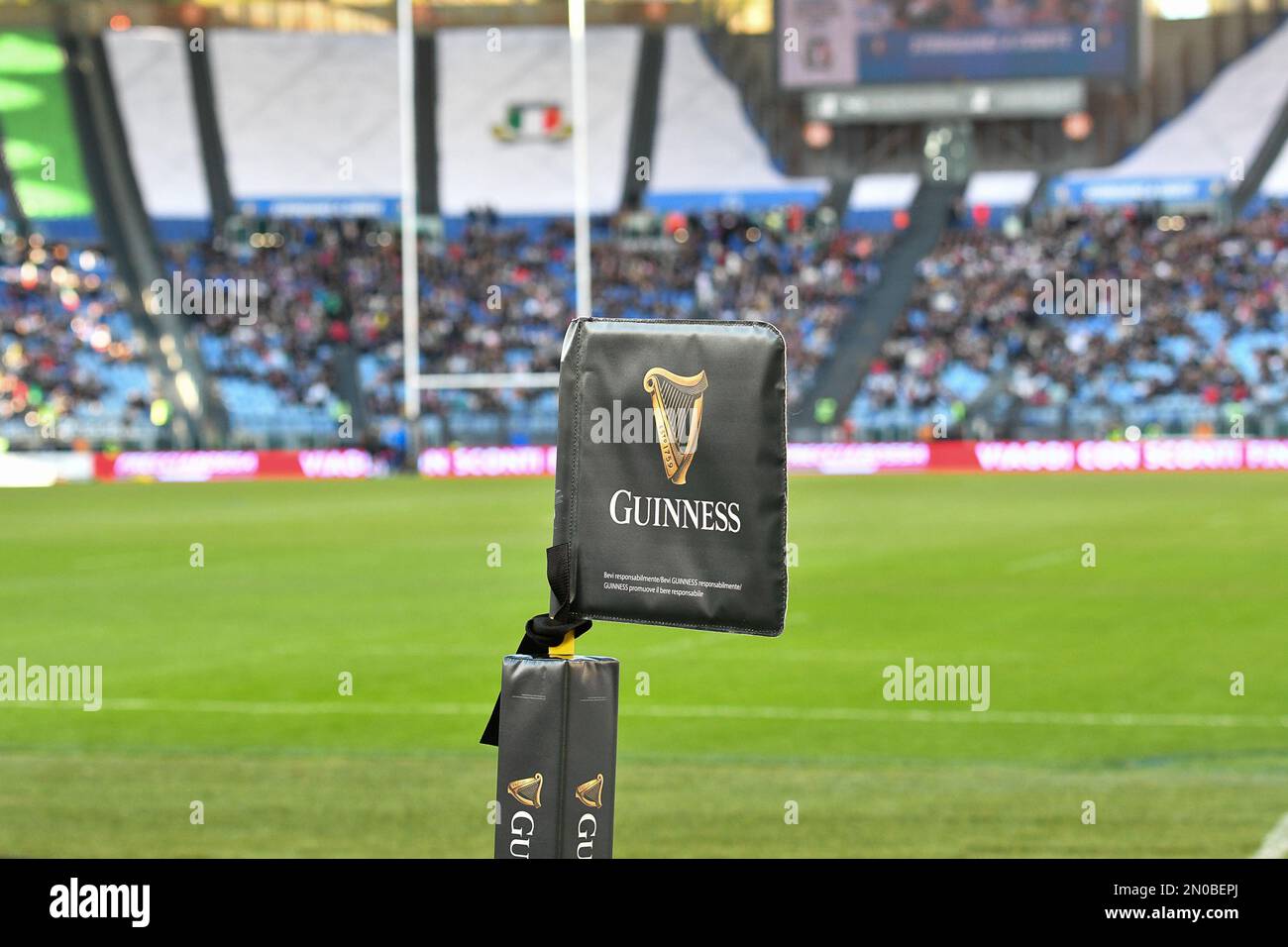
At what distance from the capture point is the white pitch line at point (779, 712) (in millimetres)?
10719

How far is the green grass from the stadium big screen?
22311 mm

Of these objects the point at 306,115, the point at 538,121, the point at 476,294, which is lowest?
the point at 476,294

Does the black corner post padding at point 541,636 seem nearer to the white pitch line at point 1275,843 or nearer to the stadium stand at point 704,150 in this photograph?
the white pitch line at point 1275,843

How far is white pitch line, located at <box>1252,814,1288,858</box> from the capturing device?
24.2 ft

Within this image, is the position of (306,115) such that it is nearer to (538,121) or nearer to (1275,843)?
(538,121)

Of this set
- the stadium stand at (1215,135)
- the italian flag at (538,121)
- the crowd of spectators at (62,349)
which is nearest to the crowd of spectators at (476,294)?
the crowd of spectators at (62,349)

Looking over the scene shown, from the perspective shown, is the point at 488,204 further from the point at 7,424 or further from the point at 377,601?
the point at 377,601

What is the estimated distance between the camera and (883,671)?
500 inches

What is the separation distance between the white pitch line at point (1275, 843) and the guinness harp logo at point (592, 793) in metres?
3.98

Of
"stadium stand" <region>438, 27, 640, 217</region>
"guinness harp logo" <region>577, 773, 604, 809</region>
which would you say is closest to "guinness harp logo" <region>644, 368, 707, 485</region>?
"guinness harp logo" <region>577, 773, 604, 809</region>

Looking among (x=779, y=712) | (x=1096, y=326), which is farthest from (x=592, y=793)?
(x=1096, y=326)

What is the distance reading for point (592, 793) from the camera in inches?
168

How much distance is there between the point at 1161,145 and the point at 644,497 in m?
47.7

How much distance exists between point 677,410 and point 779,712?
7.35 metres
